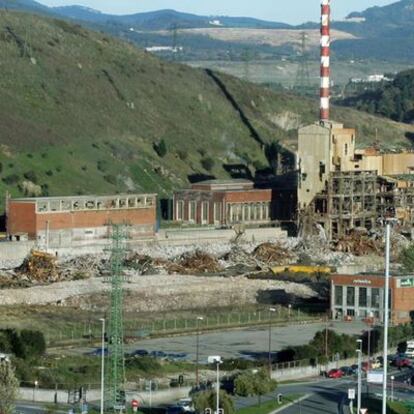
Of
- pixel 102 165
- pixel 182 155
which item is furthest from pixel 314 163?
pixel 182 155

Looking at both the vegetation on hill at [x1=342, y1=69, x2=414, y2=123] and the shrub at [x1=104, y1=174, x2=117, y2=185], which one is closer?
the shrub at [x1=104, y1=174, x2=117, y2=185]

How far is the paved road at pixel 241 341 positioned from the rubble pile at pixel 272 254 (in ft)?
59.4

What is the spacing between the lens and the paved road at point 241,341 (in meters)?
54.0

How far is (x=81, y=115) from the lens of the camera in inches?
4168

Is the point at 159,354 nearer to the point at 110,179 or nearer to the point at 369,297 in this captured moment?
the point at 369,297

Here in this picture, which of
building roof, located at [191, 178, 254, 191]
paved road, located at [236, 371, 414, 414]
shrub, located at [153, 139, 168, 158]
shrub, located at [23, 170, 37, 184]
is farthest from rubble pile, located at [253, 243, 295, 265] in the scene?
paved road, located at [236, 371, 414, 414]

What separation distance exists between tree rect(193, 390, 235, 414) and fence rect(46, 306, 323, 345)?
12920 mm

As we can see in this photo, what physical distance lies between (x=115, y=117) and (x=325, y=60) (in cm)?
2127

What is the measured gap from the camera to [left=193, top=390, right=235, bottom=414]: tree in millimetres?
41513

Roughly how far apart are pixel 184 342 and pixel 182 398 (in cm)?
1120

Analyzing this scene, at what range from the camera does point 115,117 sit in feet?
357

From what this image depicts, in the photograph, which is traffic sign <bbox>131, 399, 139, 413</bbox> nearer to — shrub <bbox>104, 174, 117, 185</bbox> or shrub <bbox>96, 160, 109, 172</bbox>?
shrub <bbox>104, 174, 117, 185</bbox>

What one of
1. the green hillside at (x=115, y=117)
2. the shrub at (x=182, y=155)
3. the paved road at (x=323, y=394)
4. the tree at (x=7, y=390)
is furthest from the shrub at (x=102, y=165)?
the tree at (x=7, y=390)

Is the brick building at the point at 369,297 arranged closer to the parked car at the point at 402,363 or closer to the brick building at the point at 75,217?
the parked car at the point at 402,363
